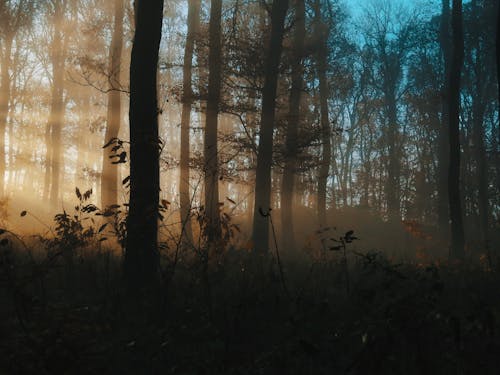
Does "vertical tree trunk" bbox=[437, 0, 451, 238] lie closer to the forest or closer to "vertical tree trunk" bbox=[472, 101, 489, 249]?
the forest

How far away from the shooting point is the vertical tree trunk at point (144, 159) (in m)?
5.09

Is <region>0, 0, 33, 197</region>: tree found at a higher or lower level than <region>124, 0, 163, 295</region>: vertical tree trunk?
higher

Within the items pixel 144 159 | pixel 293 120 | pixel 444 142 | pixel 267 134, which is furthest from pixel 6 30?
pixel 444 142

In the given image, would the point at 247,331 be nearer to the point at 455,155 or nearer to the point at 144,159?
the point at 144,159

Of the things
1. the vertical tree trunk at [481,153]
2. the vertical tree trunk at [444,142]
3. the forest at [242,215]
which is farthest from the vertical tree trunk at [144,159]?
the vertical tree trunk at [481,153]

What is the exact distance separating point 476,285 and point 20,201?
25180 millimetres

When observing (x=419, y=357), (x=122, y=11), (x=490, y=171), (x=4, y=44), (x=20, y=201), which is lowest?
(x=419, y=357)

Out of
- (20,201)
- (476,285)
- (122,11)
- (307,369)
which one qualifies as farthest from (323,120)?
(20,201)

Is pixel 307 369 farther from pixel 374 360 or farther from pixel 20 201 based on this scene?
pixel 20 201

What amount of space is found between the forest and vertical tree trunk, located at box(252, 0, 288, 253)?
5cm

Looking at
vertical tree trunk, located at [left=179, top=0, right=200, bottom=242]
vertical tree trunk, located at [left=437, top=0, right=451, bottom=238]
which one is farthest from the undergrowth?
vertical tree trunk, located at [left=437, top=0, right=451, bottom=238]

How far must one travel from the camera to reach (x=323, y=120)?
18672 millimetres

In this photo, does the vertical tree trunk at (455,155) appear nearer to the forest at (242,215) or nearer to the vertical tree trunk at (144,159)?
the forest at (242,215)

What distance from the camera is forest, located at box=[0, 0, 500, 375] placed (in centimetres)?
335
